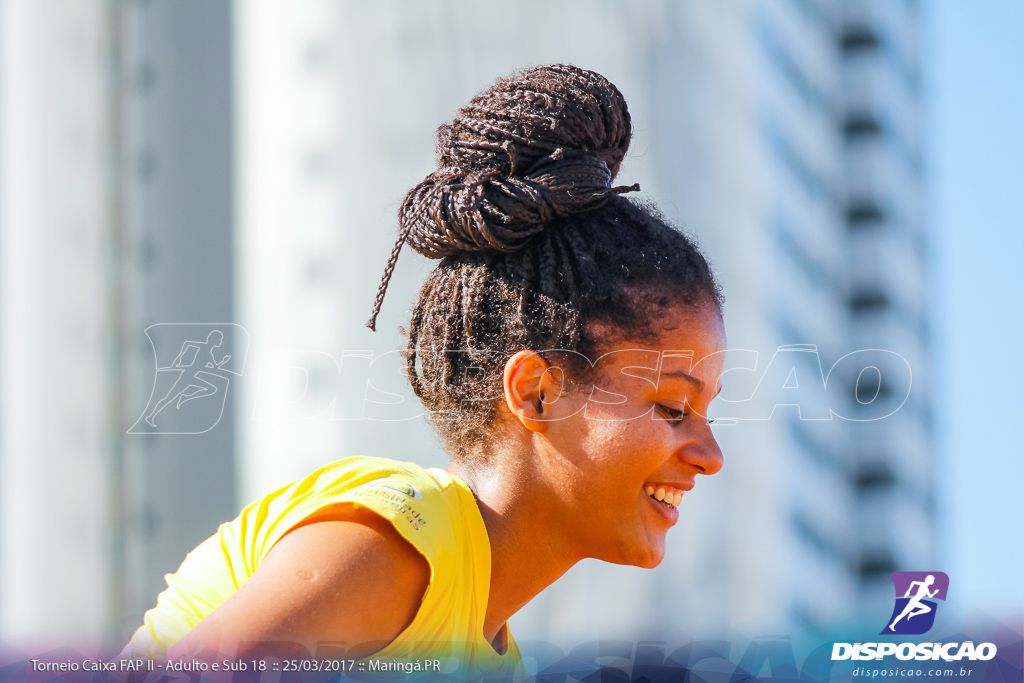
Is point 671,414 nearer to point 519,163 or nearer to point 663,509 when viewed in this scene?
point 663,509

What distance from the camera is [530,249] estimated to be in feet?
5.77

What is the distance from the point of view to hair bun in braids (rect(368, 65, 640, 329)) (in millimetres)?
1731

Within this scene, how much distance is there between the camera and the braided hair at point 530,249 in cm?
171

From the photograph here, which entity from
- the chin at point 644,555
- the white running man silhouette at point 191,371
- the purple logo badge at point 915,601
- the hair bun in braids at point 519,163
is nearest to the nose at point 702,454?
the chin at point 644,555

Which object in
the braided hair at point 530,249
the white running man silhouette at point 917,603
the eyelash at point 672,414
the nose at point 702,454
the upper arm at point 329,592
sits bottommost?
the white running man silhouette at point 917,603

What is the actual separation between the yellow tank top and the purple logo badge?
62cm

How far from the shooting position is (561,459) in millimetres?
1711

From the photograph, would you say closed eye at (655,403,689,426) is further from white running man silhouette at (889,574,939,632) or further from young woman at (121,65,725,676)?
white running man silhouette at (889,574,939,632)

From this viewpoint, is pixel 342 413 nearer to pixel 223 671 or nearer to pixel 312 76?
pixel 312 76

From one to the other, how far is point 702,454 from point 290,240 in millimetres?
4770

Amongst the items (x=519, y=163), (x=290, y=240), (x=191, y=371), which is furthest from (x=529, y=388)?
(x=290, y=240)

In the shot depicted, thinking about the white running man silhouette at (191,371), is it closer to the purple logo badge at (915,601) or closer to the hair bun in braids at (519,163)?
the hair bun in braids at (519,163)

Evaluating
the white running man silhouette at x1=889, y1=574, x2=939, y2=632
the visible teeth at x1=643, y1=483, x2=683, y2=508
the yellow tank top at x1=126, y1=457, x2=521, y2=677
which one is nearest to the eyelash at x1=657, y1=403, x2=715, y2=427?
the visible teeth at x1=643, y1=483, x2=683, y2=508

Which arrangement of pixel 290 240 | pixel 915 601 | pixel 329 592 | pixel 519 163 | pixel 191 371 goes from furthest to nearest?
pixel 290 240
pixel 191 371
pixel 519 163
pixel 915 601
pixel 329 592
